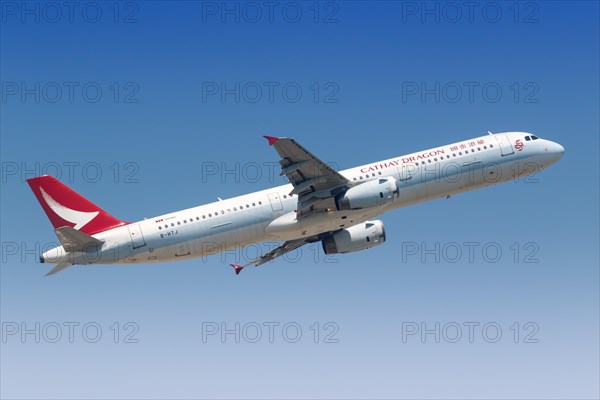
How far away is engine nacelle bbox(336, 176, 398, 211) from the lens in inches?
2238

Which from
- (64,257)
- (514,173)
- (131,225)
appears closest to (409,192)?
(514,173)

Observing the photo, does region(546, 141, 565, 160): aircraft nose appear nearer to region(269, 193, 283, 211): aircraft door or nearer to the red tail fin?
region(269, 193, 283, 211): aircraft door

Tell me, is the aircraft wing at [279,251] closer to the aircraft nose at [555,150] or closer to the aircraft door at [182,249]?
the aircraft door at [182,249]

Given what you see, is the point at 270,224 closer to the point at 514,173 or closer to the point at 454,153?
the point at 454,153

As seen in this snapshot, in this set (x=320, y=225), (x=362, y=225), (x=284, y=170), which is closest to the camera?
(x=284, y=170)

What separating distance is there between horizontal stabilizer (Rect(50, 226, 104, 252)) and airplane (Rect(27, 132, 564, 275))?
70 millimetres

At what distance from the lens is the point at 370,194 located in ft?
186

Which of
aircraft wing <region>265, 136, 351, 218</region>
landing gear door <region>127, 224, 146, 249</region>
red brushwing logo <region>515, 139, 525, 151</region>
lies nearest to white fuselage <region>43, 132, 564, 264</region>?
landing gear door <region>127, 224, 146, 249</region>

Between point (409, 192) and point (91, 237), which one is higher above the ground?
point (409, 192)

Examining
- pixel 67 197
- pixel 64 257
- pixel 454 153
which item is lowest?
pixel 64 257

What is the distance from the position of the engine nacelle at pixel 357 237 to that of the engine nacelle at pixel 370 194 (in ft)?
21.9

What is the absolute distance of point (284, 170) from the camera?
55969 millimetres

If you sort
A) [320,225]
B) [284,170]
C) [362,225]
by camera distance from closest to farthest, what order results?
[284,170] < [320,225] < [362,225]

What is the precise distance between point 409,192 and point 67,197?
26312mm
